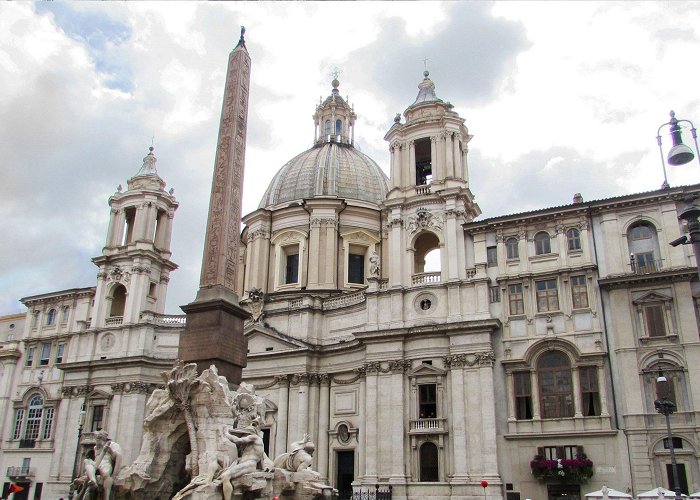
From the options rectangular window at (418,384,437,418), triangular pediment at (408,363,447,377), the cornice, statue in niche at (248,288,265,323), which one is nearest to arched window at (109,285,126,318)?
statue in niche at (248,288,265,323)

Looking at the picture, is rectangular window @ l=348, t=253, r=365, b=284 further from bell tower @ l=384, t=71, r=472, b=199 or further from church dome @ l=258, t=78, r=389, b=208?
bell tower @ l=384, t=71, r=472, b=199

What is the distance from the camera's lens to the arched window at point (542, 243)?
36.2 meters

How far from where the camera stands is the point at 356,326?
41250 millimetres

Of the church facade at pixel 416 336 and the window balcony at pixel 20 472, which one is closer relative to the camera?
the church facade at pixel 416 336

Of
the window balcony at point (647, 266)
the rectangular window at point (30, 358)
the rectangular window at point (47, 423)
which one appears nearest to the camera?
the window balcony at point (647, 266)

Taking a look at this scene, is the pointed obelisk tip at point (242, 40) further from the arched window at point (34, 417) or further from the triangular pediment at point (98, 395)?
the arched window at point (34, 417)

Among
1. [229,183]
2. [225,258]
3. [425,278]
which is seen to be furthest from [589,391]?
[229,183]

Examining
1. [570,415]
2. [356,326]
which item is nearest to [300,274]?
[356,326]

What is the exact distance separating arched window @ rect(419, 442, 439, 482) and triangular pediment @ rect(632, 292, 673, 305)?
1263cm

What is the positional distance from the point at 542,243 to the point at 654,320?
699 cm

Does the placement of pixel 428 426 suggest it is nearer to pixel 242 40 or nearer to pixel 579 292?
pixel 579 292

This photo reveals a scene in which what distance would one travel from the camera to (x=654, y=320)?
32312mm

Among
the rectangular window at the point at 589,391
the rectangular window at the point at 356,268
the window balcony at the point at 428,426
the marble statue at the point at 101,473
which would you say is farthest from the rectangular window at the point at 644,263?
the marble statue at the point at 101,473

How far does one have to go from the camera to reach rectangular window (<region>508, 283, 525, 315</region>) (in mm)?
35631
